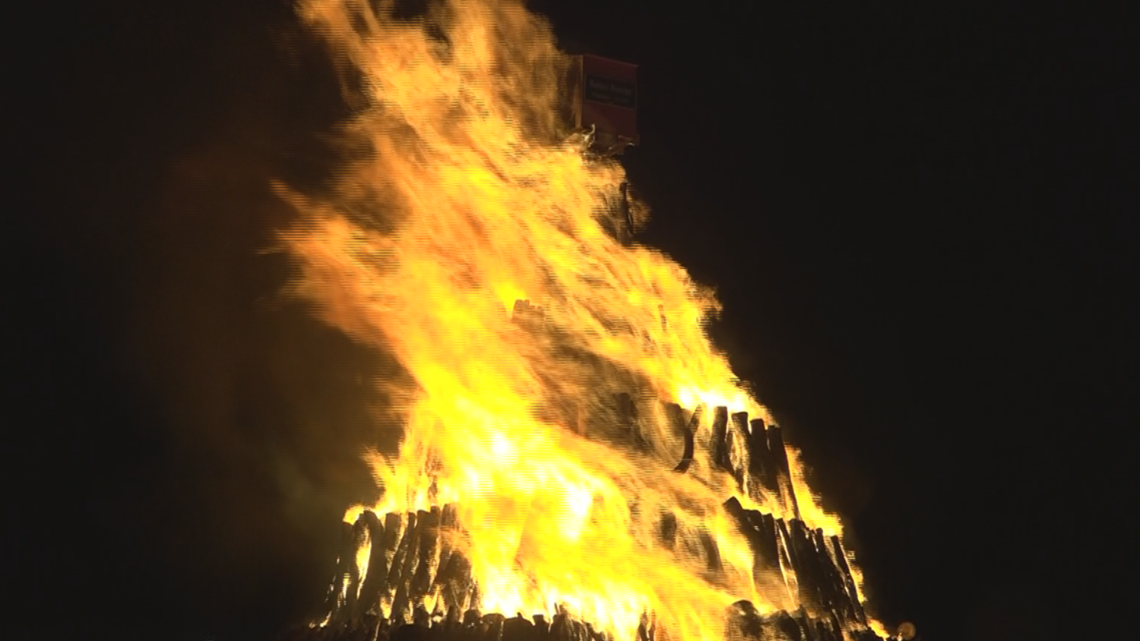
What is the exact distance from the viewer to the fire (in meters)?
10.2

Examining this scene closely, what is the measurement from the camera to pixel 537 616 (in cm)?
925

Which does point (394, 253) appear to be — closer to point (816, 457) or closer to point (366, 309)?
point (366, 309)

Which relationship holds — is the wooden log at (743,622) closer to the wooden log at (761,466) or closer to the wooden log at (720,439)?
the wooden log at (761,466)

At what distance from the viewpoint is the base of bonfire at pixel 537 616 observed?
29.8 ft

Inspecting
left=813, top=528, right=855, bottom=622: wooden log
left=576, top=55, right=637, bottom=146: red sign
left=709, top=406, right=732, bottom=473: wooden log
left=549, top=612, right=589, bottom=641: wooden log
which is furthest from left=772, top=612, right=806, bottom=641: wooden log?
left=576, top=55, right=637, bottom=146: red sign

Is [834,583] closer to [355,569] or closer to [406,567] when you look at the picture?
[406,567]

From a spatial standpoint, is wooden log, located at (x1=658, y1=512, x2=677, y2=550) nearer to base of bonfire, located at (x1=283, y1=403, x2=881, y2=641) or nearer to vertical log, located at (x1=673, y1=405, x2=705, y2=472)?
base of bonfire, located at (x1=283, y1=403, x2=881, y2=641)

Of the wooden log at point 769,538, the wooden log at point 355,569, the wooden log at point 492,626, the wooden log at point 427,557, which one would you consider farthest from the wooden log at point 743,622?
the wooden log at point 355,569

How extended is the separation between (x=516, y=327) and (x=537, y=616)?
341 cm

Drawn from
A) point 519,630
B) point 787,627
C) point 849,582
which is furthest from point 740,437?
point 519,630

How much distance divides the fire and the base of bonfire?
17cm

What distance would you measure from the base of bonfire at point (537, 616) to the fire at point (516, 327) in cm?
17

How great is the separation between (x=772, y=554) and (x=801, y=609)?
0.61 metres

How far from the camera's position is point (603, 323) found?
11938 millimetres
